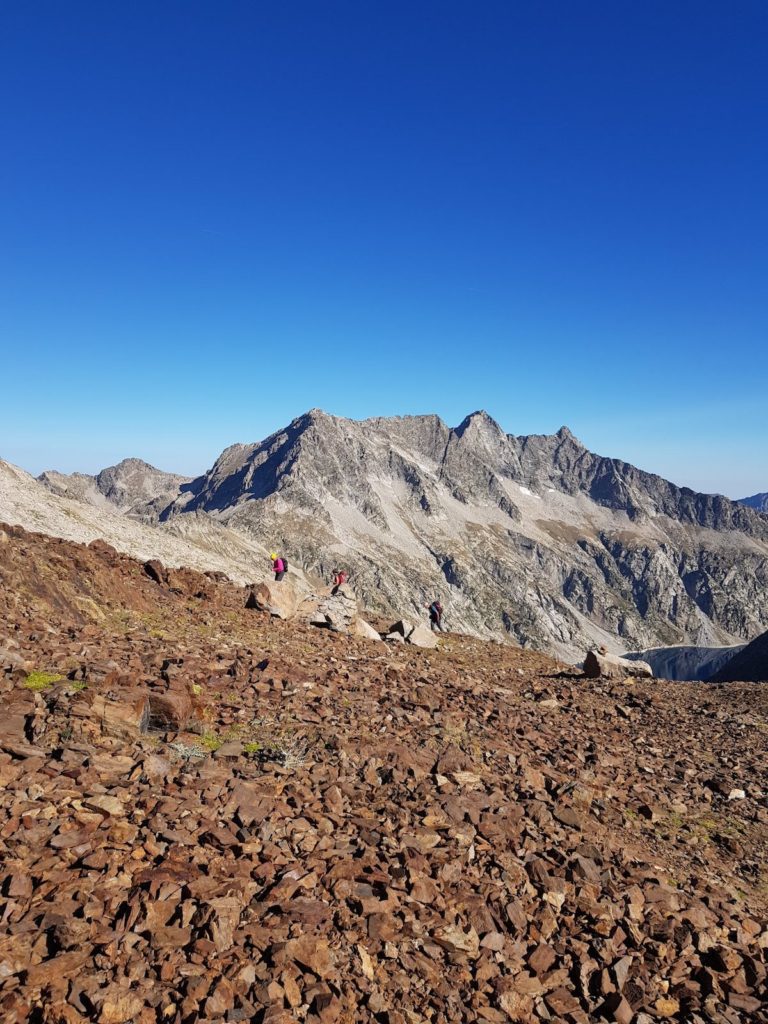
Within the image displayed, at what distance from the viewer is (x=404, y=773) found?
10.6m

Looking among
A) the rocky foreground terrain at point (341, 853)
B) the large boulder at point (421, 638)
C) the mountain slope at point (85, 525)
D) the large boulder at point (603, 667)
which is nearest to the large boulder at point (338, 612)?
the large boulder at point (421, 638)

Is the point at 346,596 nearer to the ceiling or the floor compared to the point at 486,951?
nearer to the ceiling

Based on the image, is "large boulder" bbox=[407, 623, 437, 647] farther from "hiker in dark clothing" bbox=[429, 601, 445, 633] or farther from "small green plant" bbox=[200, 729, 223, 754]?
"small green plant" bbox=[200, 729, 223, 754]

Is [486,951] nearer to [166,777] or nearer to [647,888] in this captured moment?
[647,888]

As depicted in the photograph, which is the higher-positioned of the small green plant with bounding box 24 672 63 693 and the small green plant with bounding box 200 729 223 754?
the small green plant with bounding box 24 672 63 693

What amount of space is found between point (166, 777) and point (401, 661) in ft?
42.9

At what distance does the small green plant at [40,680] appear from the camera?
11.2m

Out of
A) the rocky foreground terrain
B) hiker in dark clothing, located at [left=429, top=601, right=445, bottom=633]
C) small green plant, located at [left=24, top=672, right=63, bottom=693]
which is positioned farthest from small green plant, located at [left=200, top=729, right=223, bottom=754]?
hiker in dark clothing, located at [left=429, top=601, right=445, bottom=633]

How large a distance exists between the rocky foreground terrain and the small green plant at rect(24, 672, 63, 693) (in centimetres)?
14

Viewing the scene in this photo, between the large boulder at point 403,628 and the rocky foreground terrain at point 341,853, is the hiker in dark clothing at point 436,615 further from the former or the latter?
the rocky foreground terrain at point 341,853

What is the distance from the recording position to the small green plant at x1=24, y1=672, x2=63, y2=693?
441 inches

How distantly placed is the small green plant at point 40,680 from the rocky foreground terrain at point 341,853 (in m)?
0.14

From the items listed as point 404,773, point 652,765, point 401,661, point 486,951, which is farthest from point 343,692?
point 486,951

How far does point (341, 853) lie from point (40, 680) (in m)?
7.42
